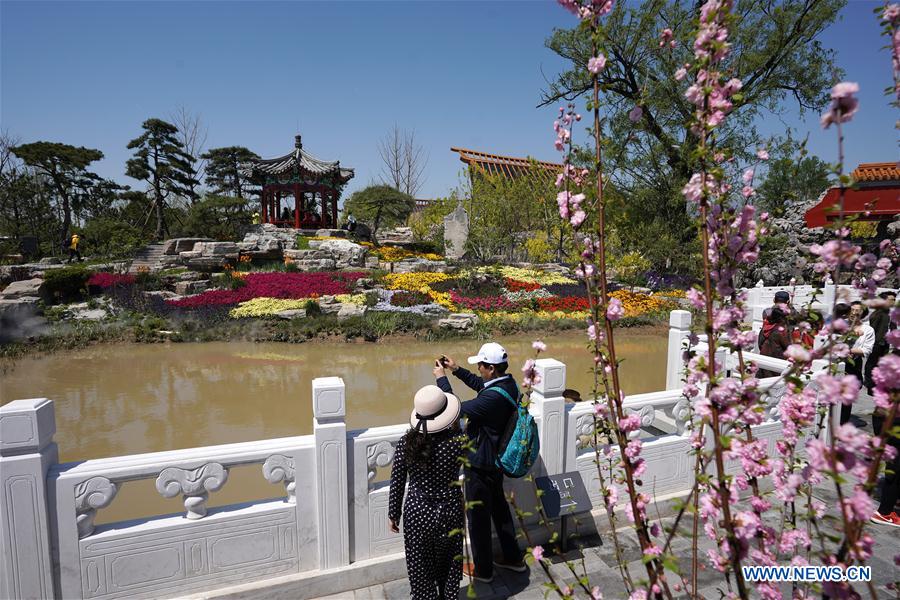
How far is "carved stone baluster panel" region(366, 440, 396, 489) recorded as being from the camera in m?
3.20

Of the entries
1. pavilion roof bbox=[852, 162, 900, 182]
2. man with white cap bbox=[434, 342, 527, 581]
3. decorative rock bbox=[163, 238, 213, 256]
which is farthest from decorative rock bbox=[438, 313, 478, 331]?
pavilion roof bbox=[852, 162, 900, 182]

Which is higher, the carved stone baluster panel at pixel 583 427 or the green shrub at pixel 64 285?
the green shrub at pixel 64 285

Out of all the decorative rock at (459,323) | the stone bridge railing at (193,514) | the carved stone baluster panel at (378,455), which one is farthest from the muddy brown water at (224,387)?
the carved stone baluster panel at (378,455)

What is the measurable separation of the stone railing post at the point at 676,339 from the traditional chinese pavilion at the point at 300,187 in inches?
860

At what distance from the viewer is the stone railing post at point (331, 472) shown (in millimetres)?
3018

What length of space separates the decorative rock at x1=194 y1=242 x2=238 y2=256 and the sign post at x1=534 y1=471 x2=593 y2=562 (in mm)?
17994

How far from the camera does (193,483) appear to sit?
9.37ft

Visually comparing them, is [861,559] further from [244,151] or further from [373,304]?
[244,151]

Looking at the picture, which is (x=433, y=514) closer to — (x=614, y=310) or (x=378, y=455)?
(x=378, y=455)

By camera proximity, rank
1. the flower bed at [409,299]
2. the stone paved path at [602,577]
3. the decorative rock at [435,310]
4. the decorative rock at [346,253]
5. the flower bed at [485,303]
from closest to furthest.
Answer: the stone paved path at [602,577], the decorative rock at [435,310], the flower bed at [409,299], the flower bed at [485,303], the decorative rock at [346,253]

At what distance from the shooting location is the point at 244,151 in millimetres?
32406

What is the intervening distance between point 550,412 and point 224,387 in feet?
20.9

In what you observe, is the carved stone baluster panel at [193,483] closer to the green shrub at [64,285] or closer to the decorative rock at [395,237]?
the green shrub at [64,285]

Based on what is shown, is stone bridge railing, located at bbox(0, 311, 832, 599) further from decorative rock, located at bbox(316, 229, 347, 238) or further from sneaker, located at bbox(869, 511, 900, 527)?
decorative rock, located at bbox(316, 229, 347, 238)
